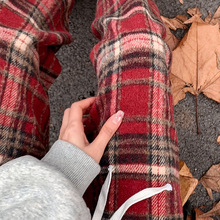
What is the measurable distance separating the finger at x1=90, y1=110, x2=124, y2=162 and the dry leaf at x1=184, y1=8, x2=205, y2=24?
22.9 inches

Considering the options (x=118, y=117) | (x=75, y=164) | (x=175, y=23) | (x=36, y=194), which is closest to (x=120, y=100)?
(x=118, y=117)

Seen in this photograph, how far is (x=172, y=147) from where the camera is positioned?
25.1 inches

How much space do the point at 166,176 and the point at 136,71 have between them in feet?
0.84

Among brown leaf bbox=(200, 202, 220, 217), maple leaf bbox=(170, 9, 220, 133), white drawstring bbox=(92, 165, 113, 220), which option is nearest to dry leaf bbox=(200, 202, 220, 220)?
Answer: brown leaf bbox=(200, 202, 220, 217)

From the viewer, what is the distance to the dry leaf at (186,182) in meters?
0.88

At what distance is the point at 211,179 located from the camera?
37.5 inches

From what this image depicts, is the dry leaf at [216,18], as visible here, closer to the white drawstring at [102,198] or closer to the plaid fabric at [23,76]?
the plaid fabric at [23,76]

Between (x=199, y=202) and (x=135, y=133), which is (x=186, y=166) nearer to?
(x=199, y=202)

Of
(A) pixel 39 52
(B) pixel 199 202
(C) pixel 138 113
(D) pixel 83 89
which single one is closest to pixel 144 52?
(C) pixel 138 113

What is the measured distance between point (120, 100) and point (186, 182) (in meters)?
0.45

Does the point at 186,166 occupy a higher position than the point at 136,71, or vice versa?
the point at 136,71

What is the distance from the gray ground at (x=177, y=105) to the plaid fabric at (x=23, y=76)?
286 millimetres

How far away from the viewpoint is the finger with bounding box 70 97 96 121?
66cm

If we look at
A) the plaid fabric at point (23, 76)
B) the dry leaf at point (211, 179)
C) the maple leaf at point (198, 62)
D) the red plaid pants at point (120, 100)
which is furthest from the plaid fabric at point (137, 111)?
the dry leaf at point (211, 179)
